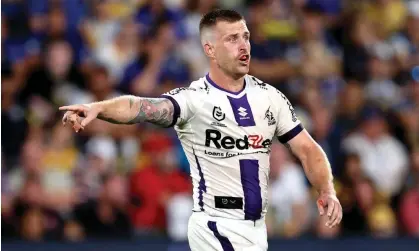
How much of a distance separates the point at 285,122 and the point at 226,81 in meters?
0.58

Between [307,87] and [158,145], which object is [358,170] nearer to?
[307,87]

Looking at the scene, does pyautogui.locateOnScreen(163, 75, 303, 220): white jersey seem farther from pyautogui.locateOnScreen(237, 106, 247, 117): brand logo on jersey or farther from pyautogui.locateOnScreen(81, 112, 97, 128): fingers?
pyautogui.locateOnScreen(81, 112, 97, 128): fingers

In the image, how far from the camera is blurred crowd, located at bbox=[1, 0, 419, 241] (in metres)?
12.1

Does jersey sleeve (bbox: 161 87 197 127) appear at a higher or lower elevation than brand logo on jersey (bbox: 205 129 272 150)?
higher

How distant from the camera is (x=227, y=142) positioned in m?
7.41

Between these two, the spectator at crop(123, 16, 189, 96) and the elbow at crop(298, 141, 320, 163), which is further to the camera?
the spectator at crop(123, 16, 189, 96)

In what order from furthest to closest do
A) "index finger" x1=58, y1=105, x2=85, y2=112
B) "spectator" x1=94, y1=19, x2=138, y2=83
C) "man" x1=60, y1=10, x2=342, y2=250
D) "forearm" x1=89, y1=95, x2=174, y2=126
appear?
"spectator" x1=94, y1=19, x2=138, y2=83 → "man" x1=60, y1=10, x2=342, y2=250 → "forearm" x1=89, y1=95, x2=174, y2=126 → "index finger" x1=58, y1=105, x2=85, y2=112

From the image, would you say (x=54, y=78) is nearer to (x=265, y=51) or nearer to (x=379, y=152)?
(x=265, y=51)

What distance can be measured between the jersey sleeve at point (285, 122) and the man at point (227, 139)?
1 centimetres

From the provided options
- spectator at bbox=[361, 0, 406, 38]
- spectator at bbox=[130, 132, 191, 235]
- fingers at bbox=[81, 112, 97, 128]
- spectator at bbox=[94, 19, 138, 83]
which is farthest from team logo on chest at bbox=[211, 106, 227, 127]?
spectator at bbox=[361, 0, 406, 38]

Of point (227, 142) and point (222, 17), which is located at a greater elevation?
point (222, 17)

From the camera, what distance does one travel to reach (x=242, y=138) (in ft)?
24.3

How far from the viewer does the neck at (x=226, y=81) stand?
7.54 meters

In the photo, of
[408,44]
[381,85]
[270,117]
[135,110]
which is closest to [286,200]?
[381,85]
